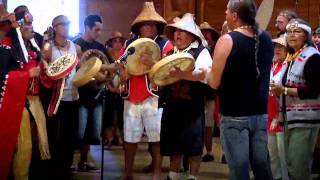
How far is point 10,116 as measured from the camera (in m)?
3.67

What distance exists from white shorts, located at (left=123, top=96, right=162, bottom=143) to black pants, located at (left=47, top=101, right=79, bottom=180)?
0.55 metres

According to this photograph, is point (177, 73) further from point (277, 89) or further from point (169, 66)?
point (277, 89)

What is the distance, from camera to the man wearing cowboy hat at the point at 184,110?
380cm

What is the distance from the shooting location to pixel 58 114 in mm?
4352

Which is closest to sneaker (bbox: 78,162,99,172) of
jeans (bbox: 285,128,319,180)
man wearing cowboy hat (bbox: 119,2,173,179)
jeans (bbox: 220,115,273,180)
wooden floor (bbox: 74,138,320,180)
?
wooden floor (bbox: 74,138,320,180)

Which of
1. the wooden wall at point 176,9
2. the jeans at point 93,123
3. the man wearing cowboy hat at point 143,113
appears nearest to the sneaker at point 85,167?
A: the jeans at point 93,123

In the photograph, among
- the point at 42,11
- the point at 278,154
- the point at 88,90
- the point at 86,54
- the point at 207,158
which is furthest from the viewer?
the point at 42,11

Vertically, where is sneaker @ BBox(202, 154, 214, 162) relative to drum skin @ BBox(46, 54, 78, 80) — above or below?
below

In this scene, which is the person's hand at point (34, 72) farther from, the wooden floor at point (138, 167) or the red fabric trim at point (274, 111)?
the red fabric trim at point (274, 111)

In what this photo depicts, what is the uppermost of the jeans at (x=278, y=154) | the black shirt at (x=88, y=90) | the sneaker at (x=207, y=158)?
the black shirt at (x=88, y=90)

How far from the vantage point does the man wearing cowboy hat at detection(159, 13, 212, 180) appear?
3.80 metres

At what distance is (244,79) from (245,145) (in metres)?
0.39

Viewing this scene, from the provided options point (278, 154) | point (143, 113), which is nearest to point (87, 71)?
point (143, 113)

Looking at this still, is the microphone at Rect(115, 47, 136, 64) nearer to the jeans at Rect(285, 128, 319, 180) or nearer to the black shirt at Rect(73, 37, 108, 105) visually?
the black shirt at Rect(73, 37, 108, 105)
